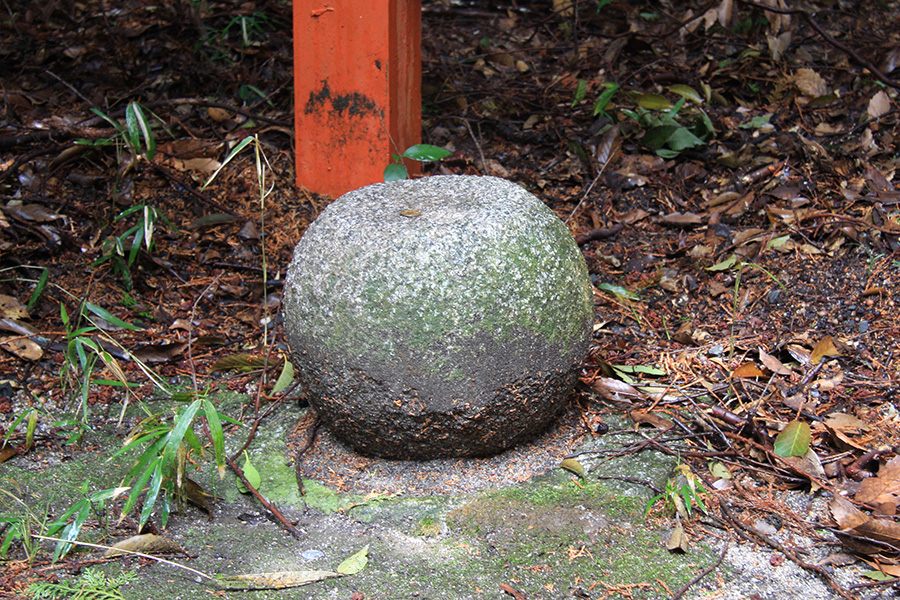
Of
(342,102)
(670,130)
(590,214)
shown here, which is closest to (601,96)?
(670,130)

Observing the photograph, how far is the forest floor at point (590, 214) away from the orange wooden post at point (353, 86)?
258 millimetres

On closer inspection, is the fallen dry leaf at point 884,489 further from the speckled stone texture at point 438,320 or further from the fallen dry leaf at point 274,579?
the fallen dry leaf at point 274,579

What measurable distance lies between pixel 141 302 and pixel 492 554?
192cm

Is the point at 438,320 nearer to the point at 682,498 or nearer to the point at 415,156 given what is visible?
the point at 682,498

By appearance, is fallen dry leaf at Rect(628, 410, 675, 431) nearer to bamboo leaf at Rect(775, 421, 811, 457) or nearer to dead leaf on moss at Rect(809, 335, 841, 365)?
bamboo leaf at Rect(775, 421, 811, 457)

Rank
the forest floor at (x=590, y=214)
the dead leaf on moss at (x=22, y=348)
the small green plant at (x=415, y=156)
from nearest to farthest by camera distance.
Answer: the forest floor at (x=590, y=214), the dead leaf on moss at (x=22, y=348), the small green plant at (x=415, y=156)

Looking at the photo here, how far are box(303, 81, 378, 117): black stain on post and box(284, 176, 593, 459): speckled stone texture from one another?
990 millimetres

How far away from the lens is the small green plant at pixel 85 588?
5.61 ft

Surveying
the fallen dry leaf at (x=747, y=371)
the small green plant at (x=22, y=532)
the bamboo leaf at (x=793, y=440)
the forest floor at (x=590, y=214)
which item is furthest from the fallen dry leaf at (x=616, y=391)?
the small green plant at (x=22, y=532)

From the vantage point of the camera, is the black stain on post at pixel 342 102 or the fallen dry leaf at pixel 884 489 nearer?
the fallen dry leaf at pixel 884 489

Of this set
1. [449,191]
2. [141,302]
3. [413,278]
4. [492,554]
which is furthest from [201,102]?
[492,554]

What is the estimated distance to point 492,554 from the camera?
1938 mm

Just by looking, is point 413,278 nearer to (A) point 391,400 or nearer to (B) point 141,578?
(A) point 391,400

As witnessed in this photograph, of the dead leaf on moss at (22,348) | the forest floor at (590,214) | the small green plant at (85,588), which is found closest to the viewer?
the small green plant at (85,588)
